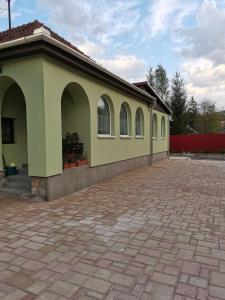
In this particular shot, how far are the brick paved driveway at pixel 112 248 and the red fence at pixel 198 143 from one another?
669 inches

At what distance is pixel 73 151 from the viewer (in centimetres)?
708

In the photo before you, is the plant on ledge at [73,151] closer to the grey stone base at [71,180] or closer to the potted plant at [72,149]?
the potted plant at [72,149]

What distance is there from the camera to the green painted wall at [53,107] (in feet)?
18.4

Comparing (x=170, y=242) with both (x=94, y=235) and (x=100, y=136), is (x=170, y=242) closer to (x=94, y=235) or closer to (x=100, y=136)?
(x=94, y=235)

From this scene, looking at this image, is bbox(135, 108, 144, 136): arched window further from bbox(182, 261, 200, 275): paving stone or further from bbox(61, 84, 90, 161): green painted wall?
bbox(182, 261, 200, 275): paving stone

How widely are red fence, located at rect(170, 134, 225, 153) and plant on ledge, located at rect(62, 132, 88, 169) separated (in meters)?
16.6

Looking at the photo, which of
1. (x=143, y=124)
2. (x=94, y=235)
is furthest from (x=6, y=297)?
(x=143, y=124)

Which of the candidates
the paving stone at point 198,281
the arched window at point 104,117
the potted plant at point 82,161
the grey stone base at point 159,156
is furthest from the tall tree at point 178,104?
the paving stone at point 198,281

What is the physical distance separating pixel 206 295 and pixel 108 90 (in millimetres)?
7204

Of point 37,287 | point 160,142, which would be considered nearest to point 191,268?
point 37,287

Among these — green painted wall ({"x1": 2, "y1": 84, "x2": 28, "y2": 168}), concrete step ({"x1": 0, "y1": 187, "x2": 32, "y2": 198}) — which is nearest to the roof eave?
green painted wall ({"x1": 2, "y1": 84, "x2": 28, "y2": 168})

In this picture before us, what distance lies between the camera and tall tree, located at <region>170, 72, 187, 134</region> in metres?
30.2

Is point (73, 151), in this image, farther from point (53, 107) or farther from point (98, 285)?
point (98, 285)

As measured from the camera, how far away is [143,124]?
1278 cm
